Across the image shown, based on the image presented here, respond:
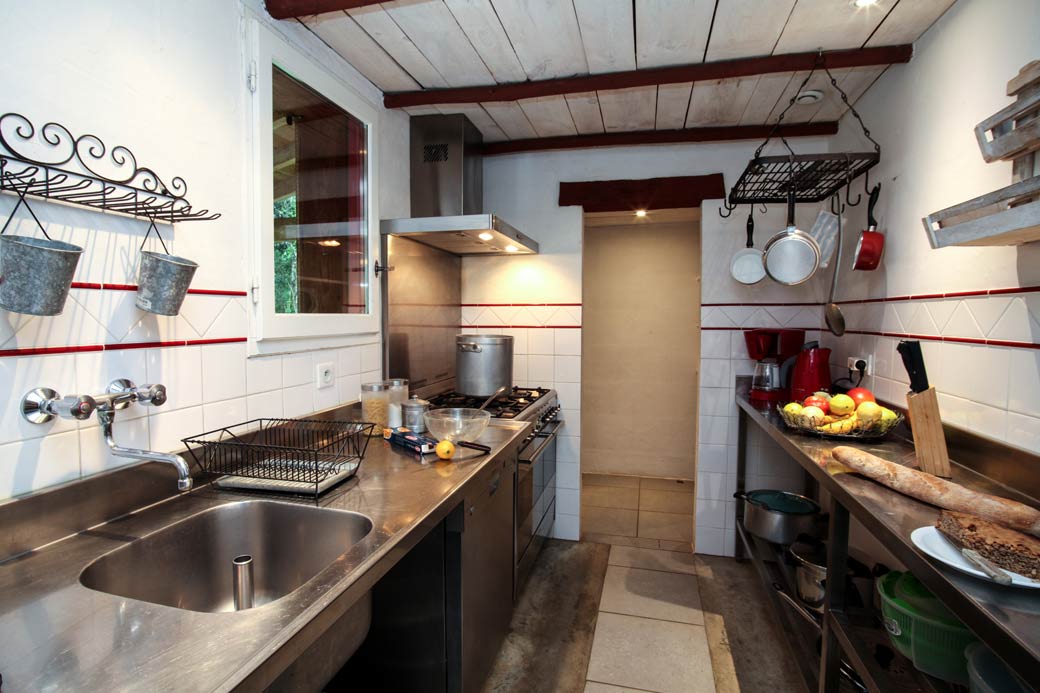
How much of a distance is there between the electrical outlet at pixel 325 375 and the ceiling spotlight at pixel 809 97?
85.7 inches

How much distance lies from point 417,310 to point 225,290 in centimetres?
107

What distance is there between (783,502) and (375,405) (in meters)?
1.81

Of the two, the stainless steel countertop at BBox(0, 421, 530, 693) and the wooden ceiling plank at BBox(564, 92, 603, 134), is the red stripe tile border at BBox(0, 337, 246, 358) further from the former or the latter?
the wooden ceiling plank at BBox(564, 92, 603, 134)

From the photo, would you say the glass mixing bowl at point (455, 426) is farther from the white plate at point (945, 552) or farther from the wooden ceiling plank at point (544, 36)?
the wooden ceiling plank at point (544, 36)

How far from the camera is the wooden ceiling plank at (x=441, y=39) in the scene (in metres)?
1.58

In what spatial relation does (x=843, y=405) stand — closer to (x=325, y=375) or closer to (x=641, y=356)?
(x=325, y=375)

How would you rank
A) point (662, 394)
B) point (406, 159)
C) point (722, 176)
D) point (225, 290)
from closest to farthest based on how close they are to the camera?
point (225, 290)
point (406, 159)
point (722, 176)
point (662, 394)

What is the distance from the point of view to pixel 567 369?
2.81 meters

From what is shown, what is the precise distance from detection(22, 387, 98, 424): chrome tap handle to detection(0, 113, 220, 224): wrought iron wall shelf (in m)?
0.37

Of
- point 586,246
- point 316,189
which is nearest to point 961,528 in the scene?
point 316,189

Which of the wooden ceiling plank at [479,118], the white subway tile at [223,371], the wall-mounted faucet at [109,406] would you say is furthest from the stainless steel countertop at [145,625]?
the wooden ceiling plank at [479,118]

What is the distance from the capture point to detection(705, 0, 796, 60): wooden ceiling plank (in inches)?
60.0

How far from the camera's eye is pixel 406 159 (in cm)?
239

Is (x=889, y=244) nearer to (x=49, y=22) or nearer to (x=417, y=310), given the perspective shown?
(x=417, y=310)
